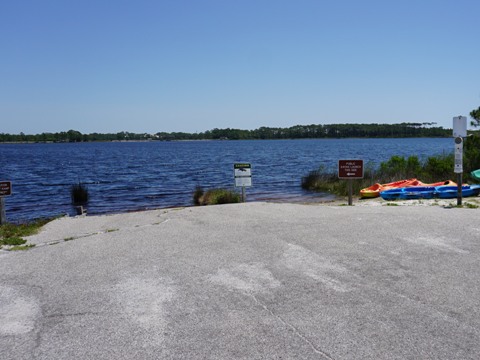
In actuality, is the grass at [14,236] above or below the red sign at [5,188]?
below

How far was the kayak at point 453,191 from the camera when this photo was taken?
15.1 meters

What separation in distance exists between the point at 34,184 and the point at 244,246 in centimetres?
3009

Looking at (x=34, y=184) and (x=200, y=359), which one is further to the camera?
(x=34, y=184)

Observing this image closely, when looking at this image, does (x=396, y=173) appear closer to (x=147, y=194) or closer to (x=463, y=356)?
(x=147, y=194)

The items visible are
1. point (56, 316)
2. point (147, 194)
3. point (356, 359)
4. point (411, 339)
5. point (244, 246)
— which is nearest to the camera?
point (356, 359)

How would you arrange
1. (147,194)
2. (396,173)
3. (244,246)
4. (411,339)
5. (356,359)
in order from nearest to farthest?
1. (356,359)
2. (411,339)
3. (244,246)
4. (396,173)
5. (147,194)

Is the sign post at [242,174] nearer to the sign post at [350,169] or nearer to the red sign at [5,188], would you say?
the sign post at [350,169]

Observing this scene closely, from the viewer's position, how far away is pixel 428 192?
52.4 feet

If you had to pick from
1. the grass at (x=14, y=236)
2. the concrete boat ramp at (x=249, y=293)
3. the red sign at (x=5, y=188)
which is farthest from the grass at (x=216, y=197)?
the concrete boat ramp at (x=249, y=293)

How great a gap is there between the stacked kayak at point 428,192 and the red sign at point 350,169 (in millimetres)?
3698

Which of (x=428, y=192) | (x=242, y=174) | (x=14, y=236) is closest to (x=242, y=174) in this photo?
(x=242, y=174)

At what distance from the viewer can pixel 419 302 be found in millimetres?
5148

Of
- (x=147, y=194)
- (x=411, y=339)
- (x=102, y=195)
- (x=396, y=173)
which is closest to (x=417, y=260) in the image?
(x=411, y=339)

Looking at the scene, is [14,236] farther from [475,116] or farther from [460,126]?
[475,116]
